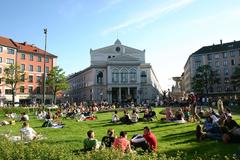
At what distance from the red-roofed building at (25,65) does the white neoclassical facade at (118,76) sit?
55.3 feet

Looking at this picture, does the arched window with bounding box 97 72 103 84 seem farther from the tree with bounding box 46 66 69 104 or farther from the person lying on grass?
the person lying on grass

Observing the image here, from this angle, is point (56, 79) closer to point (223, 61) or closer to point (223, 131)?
point (223, 61)

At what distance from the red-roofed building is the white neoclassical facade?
664 inches

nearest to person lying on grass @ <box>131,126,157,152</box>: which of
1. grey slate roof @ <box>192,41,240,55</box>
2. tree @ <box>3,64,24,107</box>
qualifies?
tree @ <box>3,64,24,107</box>

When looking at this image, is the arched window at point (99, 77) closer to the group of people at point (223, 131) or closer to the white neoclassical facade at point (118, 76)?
the white neoclassical facade at point (118, 76)

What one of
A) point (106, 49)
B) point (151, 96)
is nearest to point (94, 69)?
point (106, 49)

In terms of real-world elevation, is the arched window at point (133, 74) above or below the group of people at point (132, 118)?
above

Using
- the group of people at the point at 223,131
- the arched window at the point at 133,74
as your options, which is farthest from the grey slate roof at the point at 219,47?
the group of people at the point at 223,131

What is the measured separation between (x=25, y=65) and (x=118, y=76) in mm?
28123

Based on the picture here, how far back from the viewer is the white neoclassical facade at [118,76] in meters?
90.4

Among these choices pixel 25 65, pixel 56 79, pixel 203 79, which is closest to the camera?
pixel 56 79

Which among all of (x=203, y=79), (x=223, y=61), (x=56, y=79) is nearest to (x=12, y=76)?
(x=56, y=79)

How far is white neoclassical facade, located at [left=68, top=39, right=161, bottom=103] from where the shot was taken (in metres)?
90.4

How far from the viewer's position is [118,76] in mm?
91125
